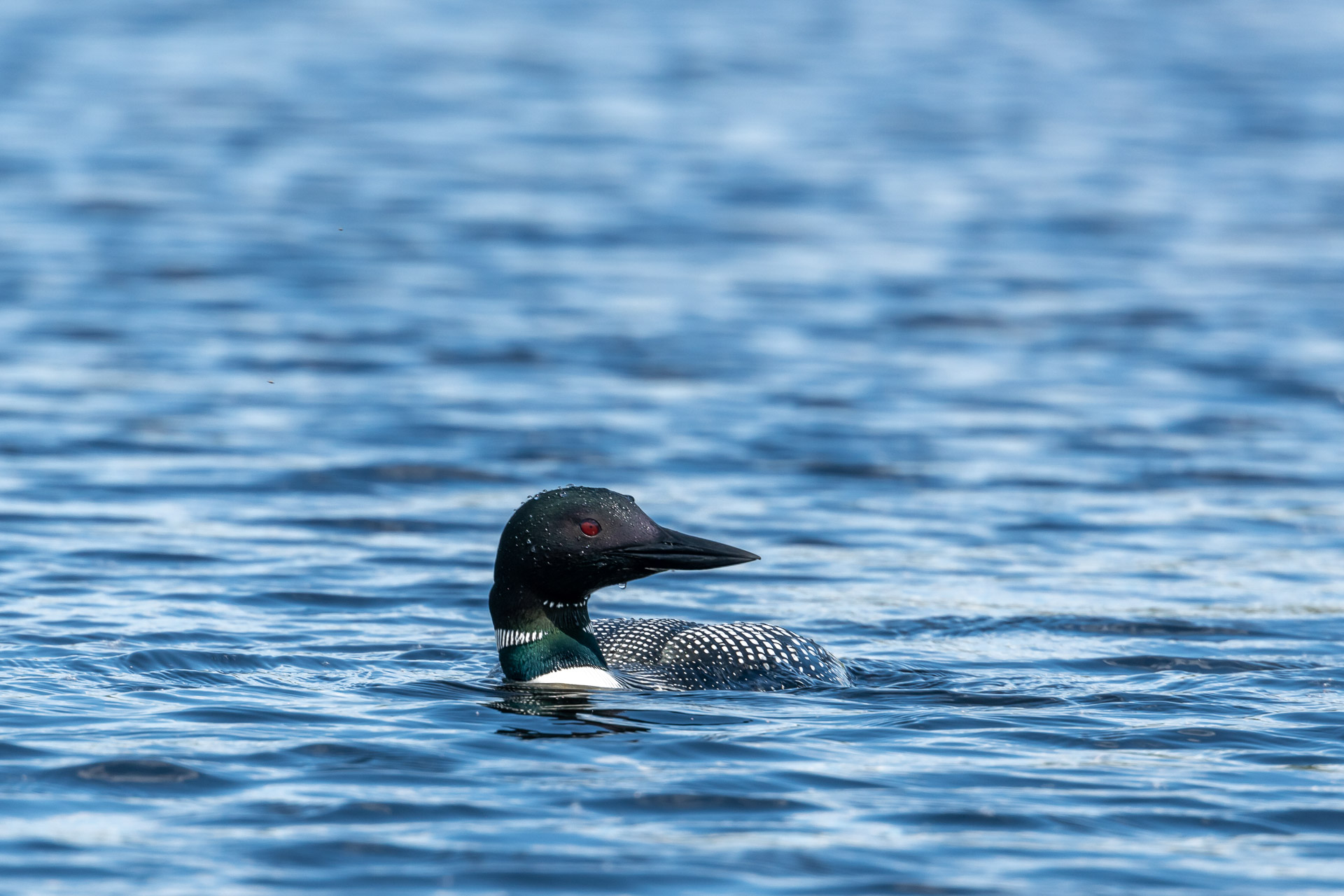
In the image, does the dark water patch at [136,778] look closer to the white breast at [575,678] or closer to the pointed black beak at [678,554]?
the white breast at [575,678]

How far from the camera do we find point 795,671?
6883mm

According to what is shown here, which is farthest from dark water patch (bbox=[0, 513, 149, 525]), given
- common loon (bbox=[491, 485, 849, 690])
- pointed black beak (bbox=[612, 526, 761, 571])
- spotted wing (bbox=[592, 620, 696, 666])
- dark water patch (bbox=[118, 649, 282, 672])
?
pointed black beak (bbox=[612, 526, 761, 571])

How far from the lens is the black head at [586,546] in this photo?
6660 mm

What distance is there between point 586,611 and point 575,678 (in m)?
0.23

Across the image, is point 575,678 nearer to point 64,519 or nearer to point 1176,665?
point 1176,665

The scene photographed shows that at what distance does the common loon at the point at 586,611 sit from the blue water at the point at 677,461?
19 cm

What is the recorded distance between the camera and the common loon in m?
6.67

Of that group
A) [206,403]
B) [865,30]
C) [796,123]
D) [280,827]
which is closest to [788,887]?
[280,827]

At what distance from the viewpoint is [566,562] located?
21.9 feet

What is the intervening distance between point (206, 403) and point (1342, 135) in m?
14.8

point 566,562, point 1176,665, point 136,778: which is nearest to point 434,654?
point 566,562

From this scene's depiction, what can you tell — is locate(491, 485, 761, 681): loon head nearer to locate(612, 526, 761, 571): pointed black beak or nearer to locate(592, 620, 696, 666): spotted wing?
locate(612, 526, 761, 571): pointed black beak

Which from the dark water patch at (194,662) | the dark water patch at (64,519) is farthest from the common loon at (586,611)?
the dark water patch at (64,519)

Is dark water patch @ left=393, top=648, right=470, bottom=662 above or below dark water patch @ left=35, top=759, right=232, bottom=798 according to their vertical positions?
below
